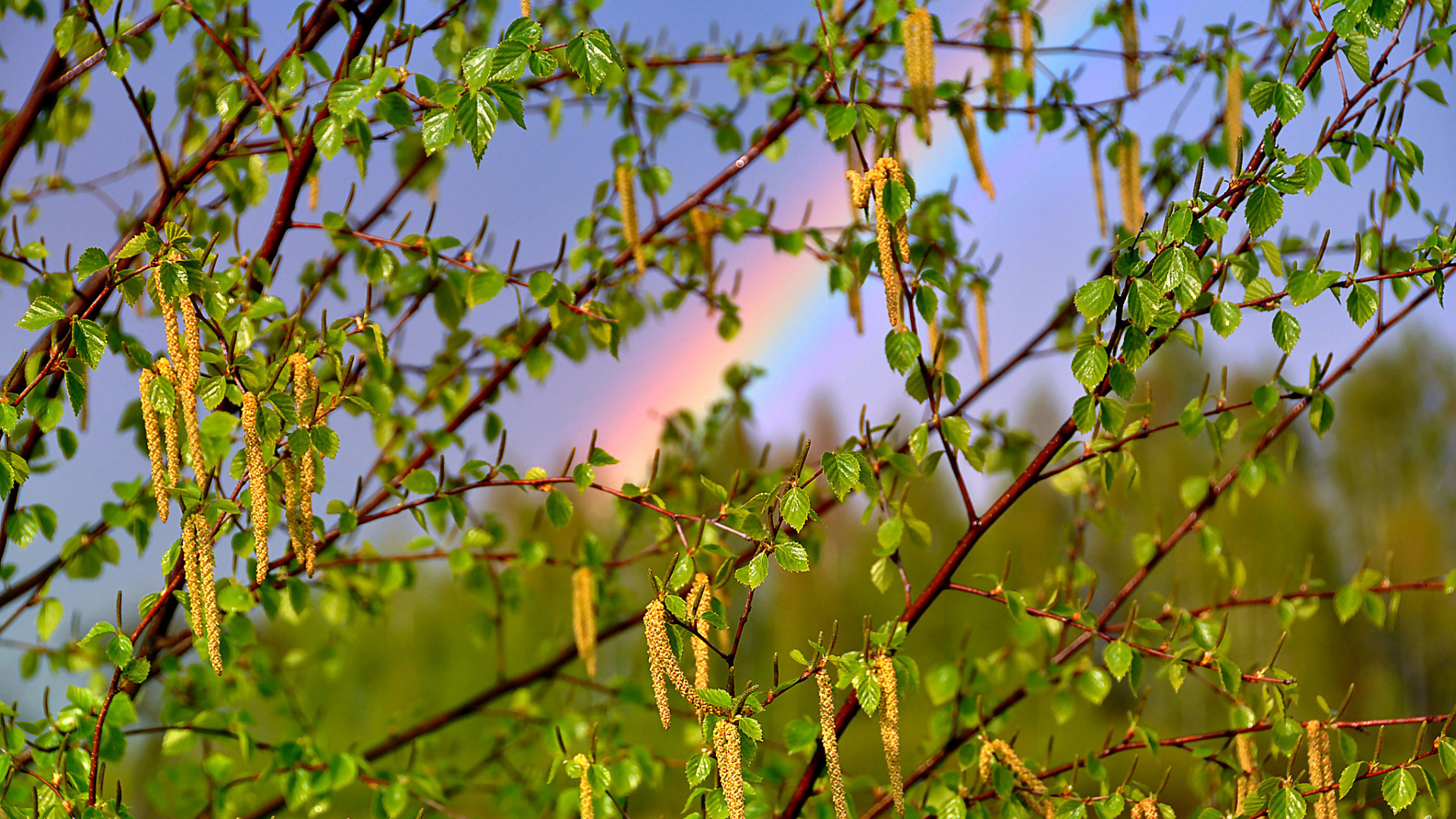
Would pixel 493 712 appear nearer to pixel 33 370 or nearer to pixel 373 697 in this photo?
pixel 33 370

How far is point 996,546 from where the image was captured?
41.9 feet

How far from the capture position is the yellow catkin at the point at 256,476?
3.80 ft

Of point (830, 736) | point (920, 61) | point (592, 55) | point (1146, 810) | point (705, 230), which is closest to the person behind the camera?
point (592, 55)

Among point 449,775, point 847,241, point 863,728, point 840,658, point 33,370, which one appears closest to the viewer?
point 840,658

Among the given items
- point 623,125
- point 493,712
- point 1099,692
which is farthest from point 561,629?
point 1099,692

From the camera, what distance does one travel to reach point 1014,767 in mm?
1444

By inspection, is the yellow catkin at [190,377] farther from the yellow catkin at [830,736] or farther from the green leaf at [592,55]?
the yellow catkin at [830,736]

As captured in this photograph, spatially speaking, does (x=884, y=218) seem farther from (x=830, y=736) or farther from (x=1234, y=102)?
(x=1234, y=102)

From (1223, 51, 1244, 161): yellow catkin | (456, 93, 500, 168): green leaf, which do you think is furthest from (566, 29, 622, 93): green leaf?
(1223, 51, 1244, 161): yellow catkin

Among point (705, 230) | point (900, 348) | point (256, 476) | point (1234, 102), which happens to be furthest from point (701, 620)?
point (1234, 102)

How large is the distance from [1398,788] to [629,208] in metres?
1.57

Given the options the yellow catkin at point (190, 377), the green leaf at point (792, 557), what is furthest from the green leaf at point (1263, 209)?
the yellow catkin at point (190, 377)

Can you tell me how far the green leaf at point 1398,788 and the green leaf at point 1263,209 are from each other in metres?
0.67

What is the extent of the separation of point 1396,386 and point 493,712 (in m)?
14.3
